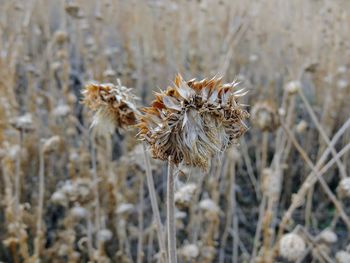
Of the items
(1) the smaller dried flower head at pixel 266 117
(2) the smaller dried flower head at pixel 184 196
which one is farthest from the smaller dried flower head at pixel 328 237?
(2) the smaller dried flower head at pixel 184 196

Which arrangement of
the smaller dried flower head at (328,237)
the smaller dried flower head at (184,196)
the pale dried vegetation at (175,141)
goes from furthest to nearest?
1. the smaller dried flower head at (328,237)
2. the smaller dried flower head at (184,196)
3. the pale dried vegetation at (175,141)

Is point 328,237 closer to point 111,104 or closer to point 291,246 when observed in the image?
point 291,246

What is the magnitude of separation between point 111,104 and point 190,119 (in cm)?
40

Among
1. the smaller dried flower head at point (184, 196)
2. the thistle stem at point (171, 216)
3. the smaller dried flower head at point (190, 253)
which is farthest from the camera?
the smaller dried flower head at point (190, 253)

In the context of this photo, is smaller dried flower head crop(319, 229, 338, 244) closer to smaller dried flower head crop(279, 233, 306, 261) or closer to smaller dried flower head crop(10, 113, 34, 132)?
smaller dried flower head crop(279, 233, 306, 261)

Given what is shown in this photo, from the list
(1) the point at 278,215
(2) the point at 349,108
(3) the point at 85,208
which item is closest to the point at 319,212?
(1) the point at 278,215

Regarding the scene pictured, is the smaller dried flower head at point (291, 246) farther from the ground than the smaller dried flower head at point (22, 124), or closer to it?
closer to it

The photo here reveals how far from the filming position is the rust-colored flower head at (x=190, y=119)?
0.72 meters

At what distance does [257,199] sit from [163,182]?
532mm

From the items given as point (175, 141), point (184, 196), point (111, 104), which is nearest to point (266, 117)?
point (184, 196)

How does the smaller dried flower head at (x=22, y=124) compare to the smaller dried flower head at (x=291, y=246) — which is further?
the smaller dried flower head at (x=22, y=124)

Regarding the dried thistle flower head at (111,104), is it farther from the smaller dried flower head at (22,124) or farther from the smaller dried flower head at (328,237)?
the smaller dried flower head at (328,237)

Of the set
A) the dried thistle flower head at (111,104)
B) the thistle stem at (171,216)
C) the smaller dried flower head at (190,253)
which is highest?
Answer: the dried thistle flower head at (111,104)

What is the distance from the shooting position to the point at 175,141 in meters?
0.73
